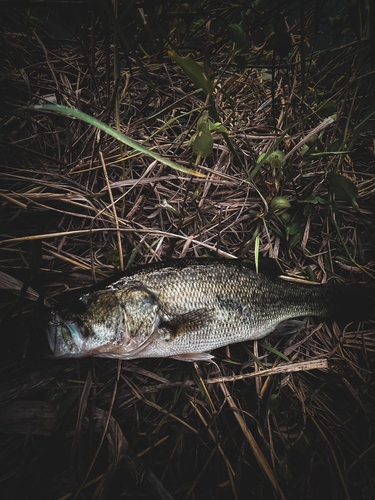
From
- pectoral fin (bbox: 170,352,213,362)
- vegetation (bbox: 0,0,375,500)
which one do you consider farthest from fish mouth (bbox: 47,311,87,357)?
pectoral fin (bbox: 170,352,213,362)

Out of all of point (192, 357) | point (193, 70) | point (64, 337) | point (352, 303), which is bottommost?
point (352, 303)

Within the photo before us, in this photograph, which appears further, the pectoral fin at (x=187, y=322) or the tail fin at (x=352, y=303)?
the tail fin at (x=352, y=303)

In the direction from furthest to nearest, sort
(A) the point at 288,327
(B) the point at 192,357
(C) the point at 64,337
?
1. (A) the point at 288,327
2. (B) the point at 192,357
3. (C) the point at 64,337

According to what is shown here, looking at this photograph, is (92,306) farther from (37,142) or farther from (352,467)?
(352,467)

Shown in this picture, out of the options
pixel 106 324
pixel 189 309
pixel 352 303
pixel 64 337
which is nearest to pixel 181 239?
pixel 189 309

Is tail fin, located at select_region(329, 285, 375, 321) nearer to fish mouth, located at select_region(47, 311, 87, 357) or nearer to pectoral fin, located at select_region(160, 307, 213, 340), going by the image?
pectoral fin, located at select_region(160, 307, 213, 340)

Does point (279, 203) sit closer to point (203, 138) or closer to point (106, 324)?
point (203, 138)

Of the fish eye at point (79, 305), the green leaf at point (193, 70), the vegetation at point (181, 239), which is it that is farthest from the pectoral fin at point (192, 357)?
the green leaf at point (193, 70)

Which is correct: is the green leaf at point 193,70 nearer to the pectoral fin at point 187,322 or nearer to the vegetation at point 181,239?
the vegetation at point 181,239
